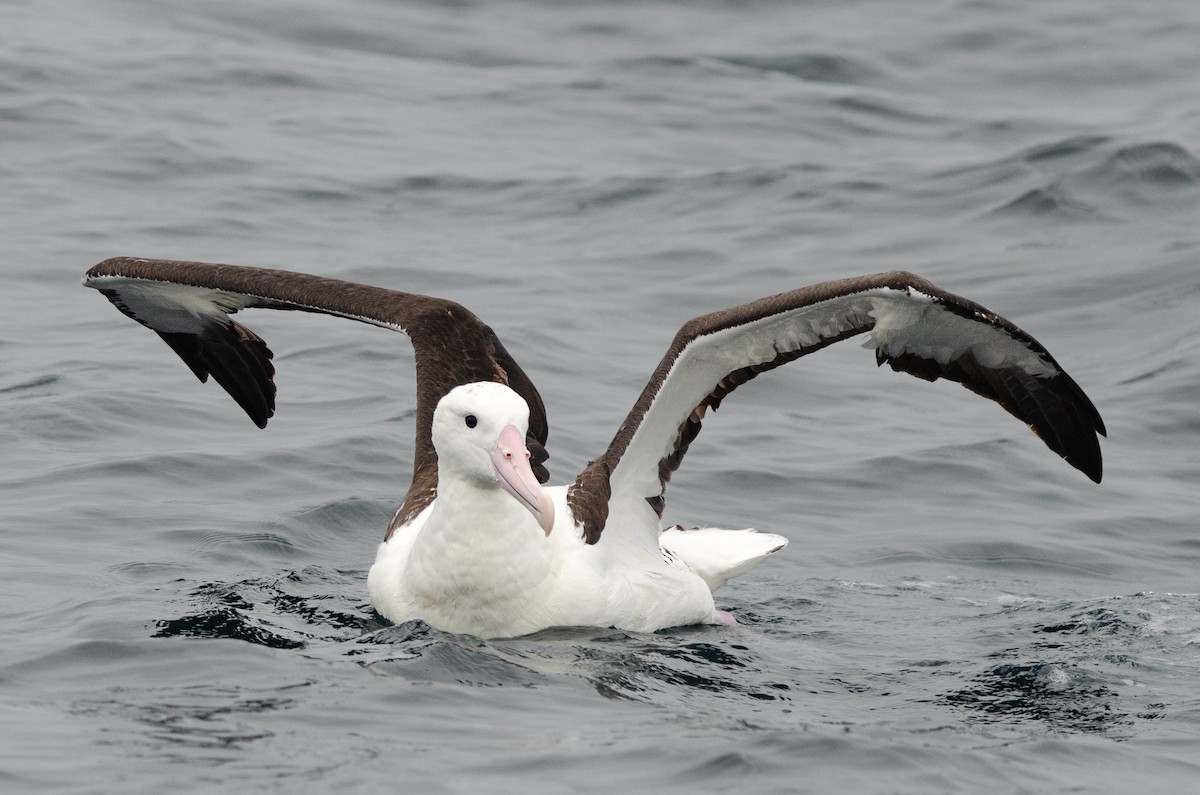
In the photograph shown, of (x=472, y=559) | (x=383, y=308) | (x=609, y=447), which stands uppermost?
(x=383, y=308)

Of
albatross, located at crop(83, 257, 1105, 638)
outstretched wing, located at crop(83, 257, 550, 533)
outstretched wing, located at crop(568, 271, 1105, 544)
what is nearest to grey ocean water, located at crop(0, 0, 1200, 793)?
albatross, located at crop(83, 257, 1105, 638)

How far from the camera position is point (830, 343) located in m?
9.52

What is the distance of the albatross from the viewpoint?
9180mm

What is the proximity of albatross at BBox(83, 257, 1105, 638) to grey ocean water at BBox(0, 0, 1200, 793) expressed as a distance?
320 millimetres

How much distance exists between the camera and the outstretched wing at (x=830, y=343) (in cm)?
912

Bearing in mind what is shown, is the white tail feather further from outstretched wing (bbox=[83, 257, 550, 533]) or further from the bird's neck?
the bird's neck

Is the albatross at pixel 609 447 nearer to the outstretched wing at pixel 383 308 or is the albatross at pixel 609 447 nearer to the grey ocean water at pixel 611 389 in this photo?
the outstretched wing at pixel 383 308

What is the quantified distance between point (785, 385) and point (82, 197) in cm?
816

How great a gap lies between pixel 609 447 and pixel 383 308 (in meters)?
1.59

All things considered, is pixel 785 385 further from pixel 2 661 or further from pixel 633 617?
pixel 2 661

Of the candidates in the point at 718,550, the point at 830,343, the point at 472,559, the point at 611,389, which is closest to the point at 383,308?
the point at 472,559

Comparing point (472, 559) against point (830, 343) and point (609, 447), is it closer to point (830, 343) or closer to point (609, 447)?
point (609, 447)

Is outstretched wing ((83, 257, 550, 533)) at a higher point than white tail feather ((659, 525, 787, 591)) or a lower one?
higher

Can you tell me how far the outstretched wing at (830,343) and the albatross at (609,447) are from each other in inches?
0.4
